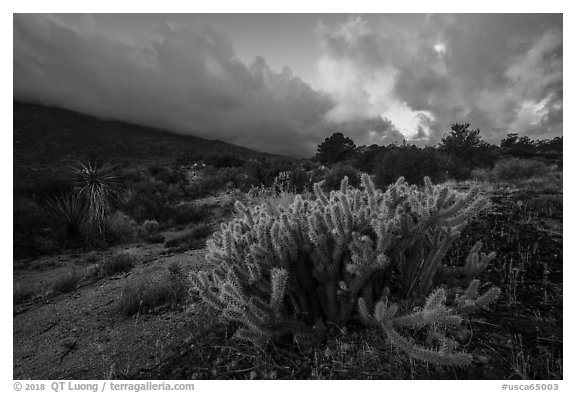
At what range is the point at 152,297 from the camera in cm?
347

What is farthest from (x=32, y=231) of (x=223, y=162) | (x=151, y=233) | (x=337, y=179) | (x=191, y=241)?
(x=223, y=162)

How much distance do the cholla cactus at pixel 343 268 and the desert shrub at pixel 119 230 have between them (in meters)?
7.06

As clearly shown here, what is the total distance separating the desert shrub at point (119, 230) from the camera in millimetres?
8672

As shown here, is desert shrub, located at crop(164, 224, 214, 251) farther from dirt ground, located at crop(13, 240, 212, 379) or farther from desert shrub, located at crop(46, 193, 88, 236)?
desert shrub, located at crop(46, 193, 88, 236)

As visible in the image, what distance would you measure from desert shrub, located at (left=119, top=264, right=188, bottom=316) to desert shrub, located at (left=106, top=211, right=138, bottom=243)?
5.49 metres

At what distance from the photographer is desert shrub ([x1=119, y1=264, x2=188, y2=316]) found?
3361mm

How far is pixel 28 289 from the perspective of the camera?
4.80 m

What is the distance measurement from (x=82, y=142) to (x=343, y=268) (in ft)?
122

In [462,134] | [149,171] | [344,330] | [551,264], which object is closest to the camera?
[344,330]

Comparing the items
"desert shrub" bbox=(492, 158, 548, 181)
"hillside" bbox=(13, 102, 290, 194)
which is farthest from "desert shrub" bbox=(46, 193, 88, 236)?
"desert shrub" bbox=(492, 158, 548, 181)
